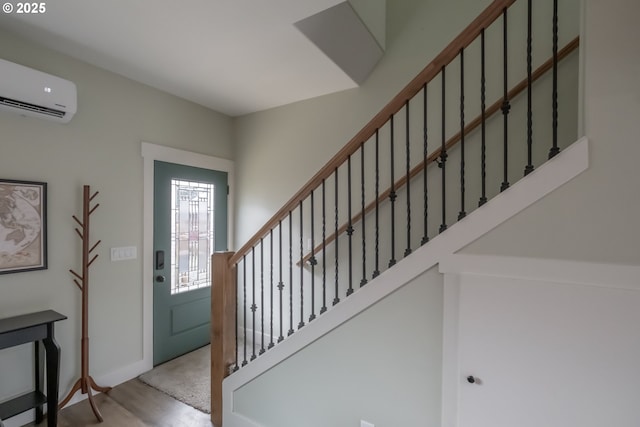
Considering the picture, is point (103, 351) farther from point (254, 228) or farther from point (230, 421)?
point (254, 228)

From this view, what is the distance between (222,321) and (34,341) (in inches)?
49.1

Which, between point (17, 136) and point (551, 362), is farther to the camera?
point (17, 136)

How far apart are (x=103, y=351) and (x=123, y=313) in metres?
0.32

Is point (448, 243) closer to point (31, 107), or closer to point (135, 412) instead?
point (135, 412)

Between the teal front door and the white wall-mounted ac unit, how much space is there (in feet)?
2.80

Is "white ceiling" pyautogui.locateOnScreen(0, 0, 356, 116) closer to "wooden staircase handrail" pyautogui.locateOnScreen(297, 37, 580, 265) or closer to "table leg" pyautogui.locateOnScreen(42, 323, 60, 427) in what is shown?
"wooden staircase handrail" pyautogui.locateOnScreen(297, 37, 580, 265)

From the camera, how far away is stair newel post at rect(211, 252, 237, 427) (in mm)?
2014

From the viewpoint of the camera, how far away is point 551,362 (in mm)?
1123

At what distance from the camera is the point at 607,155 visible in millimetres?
1031

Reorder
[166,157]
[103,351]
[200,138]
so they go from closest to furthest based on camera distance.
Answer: [103,351]
[166,157]
[200,138]

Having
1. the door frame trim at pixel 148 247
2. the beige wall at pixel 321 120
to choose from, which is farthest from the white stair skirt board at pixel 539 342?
the door frame trim at pixel 148 247

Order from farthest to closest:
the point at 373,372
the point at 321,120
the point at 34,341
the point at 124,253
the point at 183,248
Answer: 1. the point at 183,248
2. the point at 321,120
3. the point at 124,253
4. the point at 34,341
5. the point at 373,372

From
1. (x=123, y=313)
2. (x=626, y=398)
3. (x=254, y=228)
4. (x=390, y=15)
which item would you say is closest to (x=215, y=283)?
(x=123, y=313)

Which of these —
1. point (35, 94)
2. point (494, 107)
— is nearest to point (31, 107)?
point (35, 94)
